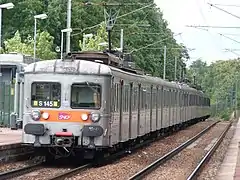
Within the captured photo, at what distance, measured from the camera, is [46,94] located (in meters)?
18.3

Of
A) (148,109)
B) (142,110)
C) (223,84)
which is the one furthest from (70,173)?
(223,84)

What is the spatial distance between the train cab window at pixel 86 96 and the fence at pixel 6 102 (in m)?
11.9

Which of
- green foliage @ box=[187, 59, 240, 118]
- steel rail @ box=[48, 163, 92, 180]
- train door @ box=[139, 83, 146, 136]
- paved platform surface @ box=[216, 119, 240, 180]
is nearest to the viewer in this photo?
steel rail @ box=[48, 163, 92, 180]

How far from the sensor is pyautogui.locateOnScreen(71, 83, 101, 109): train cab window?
18.0 meters

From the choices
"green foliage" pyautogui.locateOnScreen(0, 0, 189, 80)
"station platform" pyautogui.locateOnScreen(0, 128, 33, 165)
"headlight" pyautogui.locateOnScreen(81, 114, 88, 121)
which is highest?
"green foliage" pyautogui.locateOnScreen(0, 0, 189, 80)

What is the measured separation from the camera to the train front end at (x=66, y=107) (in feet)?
58.4

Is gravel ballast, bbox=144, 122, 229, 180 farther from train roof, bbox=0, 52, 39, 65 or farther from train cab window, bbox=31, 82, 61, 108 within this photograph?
train roof, bbox=0, 52, 39, 65

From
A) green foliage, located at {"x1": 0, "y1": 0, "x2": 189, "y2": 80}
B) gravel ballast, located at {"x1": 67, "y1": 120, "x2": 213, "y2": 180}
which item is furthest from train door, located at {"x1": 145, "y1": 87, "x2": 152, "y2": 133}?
green foliage, located at {"x1": 0, "y1": 0, "x2": 189, "y2": 80}

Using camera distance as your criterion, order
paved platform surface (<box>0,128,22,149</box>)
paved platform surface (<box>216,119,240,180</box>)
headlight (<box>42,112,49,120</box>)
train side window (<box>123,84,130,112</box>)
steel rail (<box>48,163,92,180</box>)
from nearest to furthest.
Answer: steel rail (<box>48,163,92,180</box>)
paved platform surface (<box>216,119,240,180</box>)
headlight (<box>42,112,49,120</box>)
paved platform surface (<box>0,128,22,149</box>)
train side window (<box>123,84,130,112</box>)

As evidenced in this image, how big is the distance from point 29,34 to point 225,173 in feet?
175

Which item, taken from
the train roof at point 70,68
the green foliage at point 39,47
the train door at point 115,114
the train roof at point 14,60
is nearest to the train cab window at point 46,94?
the train roof at point 70,68

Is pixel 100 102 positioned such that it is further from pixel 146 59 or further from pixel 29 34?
pixel 146 59

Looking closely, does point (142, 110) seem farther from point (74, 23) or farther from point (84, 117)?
point (74, 23)

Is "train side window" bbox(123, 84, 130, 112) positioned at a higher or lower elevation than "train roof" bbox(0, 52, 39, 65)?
lower
